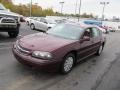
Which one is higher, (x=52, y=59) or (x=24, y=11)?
(x=24, y=11)

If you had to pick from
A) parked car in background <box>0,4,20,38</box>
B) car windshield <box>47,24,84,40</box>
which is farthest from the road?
parked car in background <box>0,4,20,38</box>

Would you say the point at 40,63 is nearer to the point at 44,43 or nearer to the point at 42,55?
the point at 42,55

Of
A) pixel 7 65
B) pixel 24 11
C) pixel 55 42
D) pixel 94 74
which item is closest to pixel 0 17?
pixel 7 65

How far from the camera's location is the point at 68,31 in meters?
5.88

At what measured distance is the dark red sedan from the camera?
437 centimetres

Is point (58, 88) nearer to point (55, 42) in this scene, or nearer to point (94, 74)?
point (55, 42)

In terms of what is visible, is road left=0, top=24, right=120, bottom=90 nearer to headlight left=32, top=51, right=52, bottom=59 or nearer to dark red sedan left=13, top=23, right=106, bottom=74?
dark red sedan left=13, top=23, right=106, bottom=74

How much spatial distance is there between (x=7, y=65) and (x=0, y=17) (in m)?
4.00

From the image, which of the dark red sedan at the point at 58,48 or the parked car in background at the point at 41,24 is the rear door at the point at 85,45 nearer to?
the dark red sedan at the point at 58,48

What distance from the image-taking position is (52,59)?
438cm

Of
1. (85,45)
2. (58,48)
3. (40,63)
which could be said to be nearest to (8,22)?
(85,45)

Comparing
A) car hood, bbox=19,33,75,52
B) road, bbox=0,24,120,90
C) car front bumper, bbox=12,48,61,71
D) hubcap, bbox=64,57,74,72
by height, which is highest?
car hood, bbox=19,33,75,52

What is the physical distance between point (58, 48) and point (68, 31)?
1.48 meters

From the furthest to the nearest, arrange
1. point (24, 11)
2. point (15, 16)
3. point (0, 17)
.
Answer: point (24, 11) < point (15, 16) < point (0, 17)
